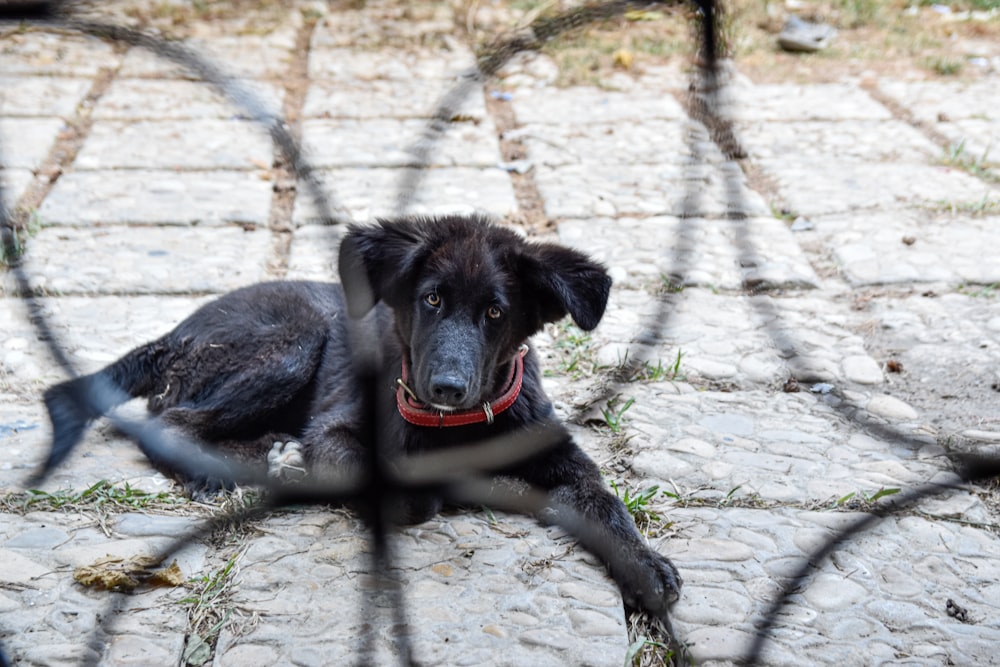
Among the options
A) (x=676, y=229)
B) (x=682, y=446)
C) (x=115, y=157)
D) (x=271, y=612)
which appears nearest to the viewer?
(x=271, y=612)

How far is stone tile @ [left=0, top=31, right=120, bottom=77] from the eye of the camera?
6105mm

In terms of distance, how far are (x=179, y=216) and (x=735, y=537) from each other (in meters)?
2.94

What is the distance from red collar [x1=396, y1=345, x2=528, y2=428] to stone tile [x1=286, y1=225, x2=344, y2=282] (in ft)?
3.59

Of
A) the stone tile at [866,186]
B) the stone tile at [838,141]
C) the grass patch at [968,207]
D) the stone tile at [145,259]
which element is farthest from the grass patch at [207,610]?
the stone tile at [838,141]

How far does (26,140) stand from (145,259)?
1.48 meters

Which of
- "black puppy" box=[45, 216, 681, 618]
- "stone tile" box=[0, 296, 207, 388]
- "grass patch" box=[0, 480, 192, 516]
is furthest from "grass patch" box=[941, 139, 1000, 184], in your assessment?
"grass patch" box=[0, 480, 192, 516]

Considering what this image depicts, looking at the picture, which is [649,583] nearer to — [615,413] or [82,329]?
[615,413]

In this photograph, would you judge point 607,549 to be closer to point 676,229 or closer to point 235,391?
point 235,391

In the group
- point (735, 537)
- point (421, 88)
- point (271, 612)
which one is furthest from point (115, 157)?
point (735, 537)

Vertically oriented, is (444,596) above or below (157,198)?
below

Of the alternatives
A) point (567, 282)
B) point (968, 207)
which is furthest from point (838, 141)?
point (567, 282)

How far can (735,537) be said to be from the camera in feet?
8.78

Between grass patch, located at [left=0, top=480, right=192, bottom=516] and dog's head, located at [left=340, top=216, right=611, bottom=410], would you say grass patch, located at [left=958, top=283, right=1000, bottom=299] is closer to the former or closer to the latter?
dog's head, located at [left=340, top=216, right=611, bottom=410]

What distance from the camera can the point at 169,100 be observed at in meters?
5.83
